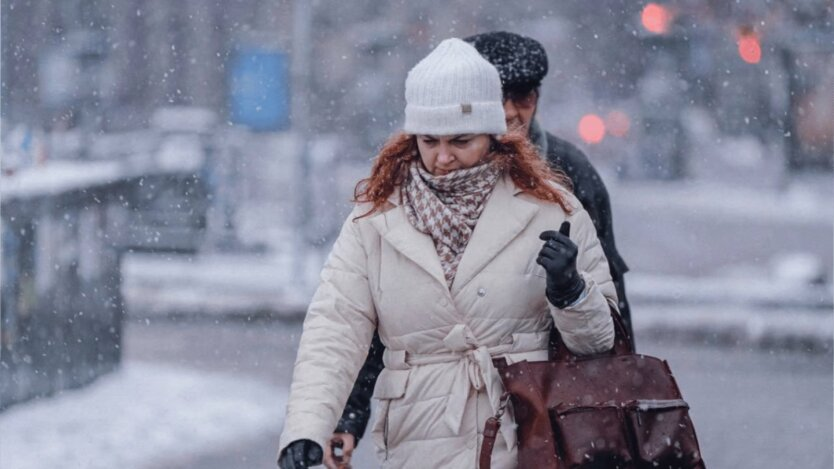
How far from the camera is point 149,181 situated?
15.8 m

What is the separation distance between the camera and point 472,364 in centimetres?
328

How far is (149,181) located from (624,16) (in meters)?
12.9

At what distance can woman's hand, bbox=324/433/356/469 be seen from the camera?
135 inches

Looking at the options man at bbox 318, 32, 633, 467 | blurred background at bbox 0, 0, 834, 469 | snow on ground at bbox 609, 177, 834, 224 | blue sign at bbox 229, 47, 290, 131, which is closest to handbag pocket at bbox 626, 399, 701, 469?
man at bbox 318, 32, 633, 467

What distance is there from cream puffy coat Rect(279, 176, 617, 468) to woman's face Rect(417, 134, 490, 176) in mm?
93

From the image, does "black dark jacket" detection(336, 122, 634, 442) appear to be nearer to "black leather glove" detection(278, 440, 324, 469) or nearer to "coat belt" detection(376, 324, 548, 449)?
"coat belt" detection(376, 324, 548, 449)

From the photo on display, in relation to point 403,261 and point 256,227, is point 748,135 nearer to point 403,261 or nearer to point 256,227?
point 256,227

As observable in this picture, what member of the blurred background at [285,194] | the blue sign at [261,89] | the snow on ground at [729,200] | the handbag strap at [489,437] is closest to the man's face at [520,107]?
the handbag strap at [489,437]

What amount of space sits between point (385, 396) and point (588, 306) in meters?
0.50

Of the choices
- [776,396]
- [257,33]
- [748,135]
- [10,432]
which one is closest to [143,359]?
[10,432]

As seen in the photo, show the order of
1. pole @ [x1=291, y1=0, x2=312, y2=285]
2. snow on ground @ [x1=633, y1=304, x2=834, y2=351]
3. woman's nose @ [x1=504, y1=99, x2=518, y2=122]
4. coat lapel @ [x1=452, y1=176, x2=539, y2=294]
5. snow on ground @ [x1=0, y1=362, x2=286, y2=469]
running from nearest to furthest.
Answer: coat lapel @ [x1=452, y1=176, x2=539, y2=294], woman's nose @ [x1=504, y1=99, x2=518, y2=122], snow on ground @ [x1=0, y1=362, x2=286, y2=469], snow on ground @ [x1=633, y1=304, x2=834, y2=351], pole @ [x1=291, y1=0, x2=312, y2=285]

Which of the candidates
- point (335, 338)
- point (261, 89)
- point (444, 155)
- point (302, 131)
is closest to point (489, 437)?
point (335, 338)

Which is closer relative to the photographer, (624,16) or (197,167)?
(197,167)

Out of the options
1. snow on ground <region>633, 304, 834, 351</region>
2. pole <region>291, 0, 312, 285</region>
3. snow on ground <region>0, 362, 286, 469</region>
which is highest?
pole <region>291, 0, 312, 285</region>
